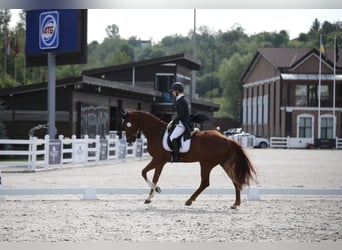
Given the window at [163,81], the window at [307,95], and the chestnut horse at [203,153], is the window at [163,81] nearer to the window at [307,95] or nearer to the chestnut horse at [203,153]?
the window at [307,95]

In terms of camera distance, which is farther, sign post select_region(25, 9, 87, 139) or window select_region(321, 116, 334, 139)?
window select_region(321, 116, 334, 139)

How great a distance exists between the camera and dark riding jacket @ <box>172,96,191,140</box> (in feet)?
33.4

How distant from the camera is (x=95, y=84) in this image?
81.6 feet

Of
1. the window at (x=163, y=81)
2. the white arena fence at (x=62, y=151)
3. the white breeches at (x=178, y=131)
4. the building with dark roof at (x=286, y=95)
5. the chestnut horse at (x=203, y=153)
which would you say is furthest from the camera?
the window at (x=163, y=81)

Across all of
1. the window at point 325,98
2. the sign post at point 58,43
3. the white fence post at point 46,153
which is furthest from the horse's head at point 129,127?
the window at point 325,98

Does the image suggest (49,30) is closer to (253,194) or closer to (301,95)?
(253,194)

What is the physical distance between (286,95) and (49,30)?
11.2m

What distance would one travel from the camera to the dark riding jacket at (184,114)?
1018 centimetres

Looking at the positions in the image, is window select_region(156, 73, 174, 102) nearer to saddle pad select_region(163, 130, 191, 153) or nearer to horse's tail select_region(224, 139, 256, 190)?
saddle pad select_region(163, 130, 191, 153)

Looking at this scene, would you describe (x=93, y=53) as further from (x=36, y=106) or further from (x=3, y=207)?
(x=3, y=207)

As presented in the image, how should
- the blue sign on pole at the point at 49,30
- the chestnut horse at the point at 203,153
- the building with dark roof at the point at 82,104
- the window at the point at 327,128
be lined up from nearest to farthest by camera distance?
1. the chestnut horse at the point at 203,153
2. the blue sign on pole at the point at 49,30
3. the window at the point at 327,128
4. the building with dark roof at the point at 82,104

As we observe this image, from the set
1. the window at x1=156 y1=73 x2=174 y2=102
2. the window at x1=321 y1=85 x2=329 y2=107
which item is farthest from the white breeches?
the window at x1=156 y1=73 x2=174 y2=102

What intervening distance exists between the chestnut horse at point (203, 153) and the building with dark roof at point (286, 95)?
916 cm

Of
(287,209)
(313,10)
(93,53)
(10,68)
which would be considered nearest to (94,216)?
(287,209)
